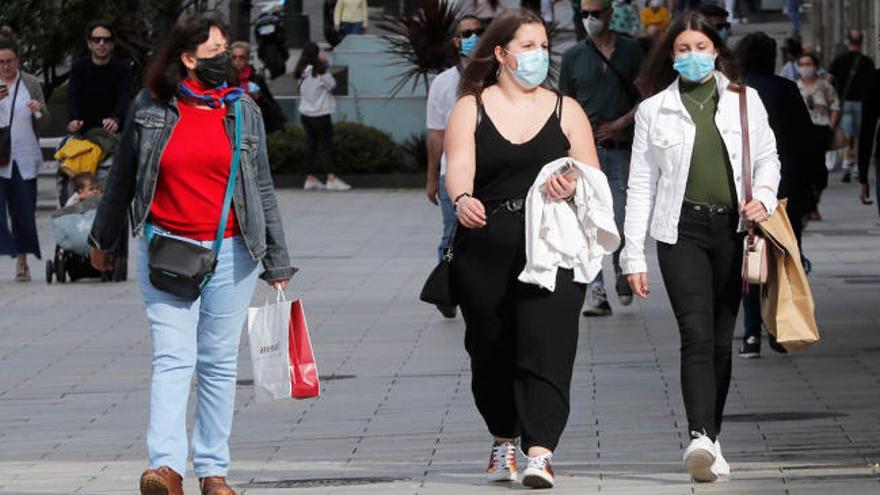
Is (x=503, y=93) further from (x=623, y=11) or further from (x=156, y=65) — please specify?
(x=623, y=11)

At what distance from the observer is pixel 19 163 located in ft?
58.7

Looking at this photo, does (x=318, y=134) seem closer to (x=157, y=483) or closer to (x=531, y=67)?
(x=531, y=67)

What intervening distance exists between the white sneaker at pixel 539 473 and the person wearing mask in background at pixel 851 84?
21390mm

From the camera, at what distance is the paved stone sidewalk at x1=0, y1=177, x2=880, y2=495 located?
28.0 feet

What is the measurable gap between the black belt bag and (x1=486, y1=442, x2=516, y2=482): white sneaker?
121 cm

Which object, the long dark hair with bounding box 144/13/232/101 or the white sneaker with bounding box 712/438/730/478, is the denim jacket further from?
the white sneaker with bounding box 712/438/730/478

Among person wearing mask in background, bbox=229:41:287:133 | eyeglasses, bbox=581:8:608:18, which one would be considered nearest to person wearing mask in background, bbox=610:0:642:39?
eyeglasses, bbox=581:8:608:18

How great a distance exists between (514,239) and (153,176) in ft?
4.13

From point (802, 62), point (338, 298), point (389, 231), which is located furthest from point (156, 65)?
point (802, 62)

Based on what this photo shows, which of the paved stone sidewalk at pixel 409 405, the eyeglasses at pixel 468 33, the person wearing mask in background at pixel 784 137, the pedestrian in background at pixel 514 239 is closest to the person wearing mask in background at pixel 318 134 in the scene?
the paved stone sidewalk at pixel 409 405

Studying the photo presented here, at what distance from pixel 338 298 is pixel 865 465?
8.15m

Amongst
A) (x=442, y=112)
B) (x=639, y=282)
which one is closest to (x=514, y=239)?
(x=639, y=282)

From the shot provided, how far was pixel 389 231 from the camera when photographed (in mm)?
22391

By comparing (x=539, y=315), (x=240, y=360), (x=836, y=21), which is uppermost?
(x=539, y=315)
